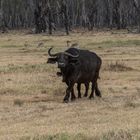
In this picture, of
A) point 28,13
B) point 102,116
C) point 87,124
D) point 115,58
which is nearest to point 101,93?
point 102,116

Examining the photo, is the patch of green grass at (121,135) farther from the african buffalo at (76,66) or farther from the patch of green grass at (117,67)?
the patch of green grass at (117,67)

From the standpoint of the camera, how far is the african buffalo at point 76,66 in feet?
49.6

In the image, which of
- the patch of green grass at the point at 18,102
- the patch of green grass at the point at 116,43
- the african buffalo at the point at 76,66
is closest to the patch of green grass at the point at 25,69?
the african buffalo at the point at 76,66

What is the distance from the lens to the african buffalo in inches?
595

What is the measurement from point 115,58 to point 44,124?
16270 millimetres

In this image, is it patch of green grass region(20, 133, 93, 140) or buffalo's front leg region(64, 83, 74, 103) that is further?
buffalo's front leg region(64, 83, 74, 103)

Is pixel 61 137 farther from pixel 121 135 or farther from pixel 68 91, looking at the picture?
pixel 68 91

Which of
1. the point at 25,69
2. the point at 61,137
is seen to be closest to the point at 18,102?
the point at 61,137

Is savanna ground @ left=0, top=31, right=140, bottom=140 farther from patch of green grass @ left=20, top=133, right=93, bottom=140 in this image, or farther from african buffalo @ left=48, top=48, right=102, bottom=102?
african buffalo @ left=48, top=48, right=102, bottom=102

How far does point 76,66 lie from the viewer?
15.4 metres

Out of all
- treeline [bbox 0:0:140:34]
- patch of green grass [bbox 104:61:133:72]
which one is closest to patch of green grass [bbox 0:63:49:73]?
patch of green grass [bbox 104:61:133:72]

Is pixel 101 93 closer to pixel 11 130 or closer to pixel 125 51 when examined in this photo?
pixel 11 130

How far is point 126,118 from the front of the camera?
11906mm

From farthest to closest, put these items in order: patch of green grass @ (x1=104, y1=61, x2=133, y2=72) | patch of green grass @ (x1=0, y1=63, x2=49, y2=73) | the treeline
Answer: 1. the treeline
2. patch of green grass @ (x1=104, y1=61, x2=133, y2=72)
3. patch of green grass @ (x1=0, y1=63, x2=49, y2=73)
